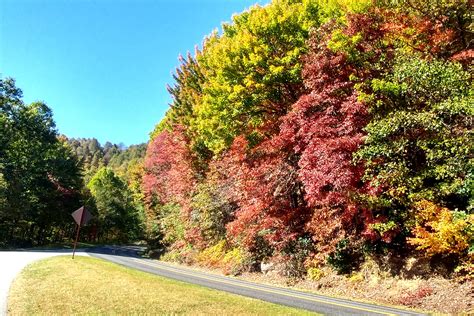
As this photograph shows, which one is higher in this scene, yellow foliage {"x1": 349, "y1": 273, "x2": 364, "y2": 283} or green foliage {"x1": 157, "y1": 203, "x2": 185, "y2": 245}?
green foliage {"x1": 157, "y1": 203, "x2": 185, "y2": 245}

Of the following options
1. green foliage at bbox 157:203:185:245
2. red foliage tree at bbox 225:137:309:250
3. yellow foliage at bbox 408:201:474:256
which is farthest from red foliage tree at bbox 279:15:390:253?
green foliage at bbox 157:203:185:245

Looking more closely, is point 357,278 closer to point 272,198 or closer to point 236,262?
point 272,198

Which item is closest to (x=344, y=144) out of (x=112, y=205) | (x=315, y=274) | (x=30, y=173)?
(x=315, y=274)

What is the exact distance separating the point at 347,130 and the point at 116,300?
9.92 meters

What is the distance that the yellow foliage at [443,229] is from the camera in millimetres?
10609

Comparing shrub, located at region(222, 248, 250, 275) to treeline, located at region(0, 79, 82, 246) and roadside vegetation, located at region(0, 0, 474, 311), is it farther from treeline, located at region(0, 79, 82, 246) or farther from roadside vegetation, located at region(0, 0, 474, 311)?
treeline, located at region(0, 79, 82, 246)

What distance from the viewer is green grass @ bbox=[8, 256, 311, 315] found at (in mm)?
8250

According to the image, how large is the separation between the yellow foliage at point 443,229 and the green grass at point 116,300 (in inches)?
208

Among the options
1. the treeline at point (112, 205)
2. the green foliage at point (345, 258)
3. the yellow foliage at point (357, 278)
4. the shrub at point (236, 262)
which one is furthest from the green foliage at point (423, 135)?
the treeline at point (112, 205)

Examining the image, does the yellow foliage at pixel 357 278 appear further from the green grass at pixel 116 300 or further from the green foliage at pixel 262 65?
the green foliage at pixel 262 65

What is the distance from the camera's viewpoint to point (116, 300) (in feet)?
30.1

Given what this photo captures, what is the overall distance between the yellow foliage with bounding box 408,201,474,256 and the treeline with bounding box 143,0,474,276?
1.6 inches

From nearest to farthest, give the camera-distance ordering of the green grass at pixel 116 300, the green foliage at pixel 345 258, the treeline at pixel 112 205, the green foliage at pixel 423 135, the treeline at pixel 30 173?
the green grass at pixel 116 300 → the green foliage at pixel 423 135 → the green foliage at pixel 345 258 → the treeline at pixel 30 173 → the treeline at pixel 112 205

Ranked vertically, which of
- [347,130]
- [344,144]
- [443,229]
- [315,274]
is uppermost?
[347,130]
